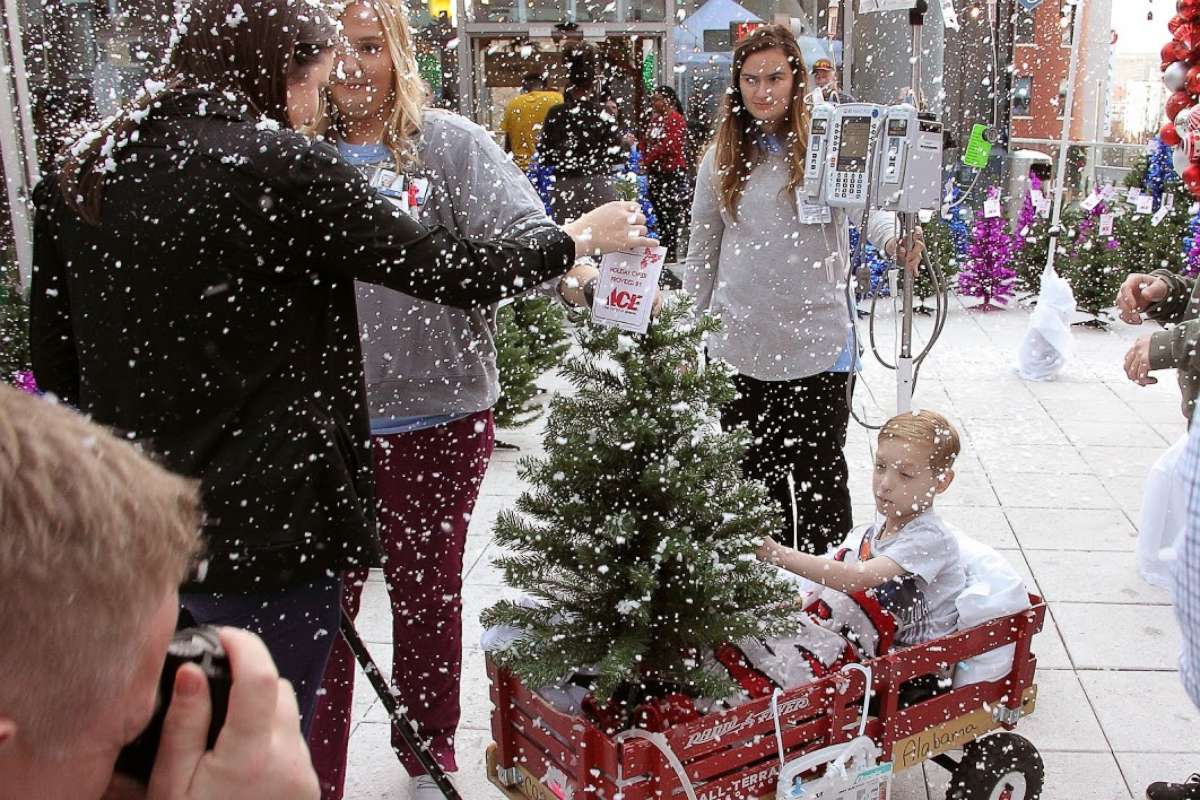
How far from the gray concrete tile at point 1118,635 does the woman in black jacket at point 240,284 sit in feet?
9.09

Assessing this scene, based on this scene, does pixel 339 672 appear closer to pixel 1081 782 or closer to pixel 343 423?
pixel 343 423

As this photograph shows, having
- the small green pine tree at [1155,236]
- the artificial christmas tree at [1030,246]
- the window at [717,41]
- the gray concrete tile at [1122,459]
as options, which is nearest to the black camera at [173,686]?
the gray concrete tile at [1122,459]

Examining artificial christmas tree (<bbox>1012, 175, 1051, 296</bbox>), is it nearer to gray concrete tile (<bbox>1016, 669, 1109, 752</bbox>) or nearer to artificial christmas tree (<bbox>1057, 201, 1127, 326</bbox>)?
artificial christmas tree (<bbox>1057, 201, 1127, 326</bbox>)

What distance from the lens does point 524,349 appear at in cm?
579

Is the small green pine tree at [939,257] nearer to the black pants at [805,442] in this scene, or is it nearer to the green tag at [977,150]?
the green tag at [977,150]

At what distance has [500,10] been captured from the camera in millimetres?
11930

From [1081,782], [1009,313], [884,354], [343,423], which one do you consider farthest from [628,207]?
[1009,313]

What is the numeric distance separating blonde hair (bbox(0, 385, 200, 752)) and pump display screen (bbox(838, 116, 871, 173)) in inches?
118

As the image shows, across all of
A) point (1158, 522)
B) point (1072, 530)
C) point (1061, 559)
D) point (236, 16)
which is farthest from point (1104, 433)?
point (236, 16)

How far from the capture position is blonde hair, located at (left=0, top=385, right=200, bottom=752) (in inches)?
27.9

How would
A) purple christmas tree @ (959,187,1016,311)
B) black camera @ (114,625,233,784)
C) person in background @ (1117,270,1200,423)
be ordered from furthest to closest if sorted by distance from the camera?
1. purple christmas tree @ (959,187,1016,311)
2. person in background @ (1117,270,1200,423)
3. black camera @ (114,625,233,784)

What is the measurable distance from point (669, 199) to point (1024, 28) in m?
7.85

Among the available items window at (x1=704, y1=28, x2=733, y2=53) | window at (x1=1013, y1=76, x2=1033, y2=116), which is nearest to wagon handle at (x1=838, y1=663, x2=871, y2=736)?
window at (x1=704, y1=28, x2=733, y2=53)

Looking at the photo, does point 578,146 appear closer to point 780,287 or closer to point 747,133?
point 747,133
